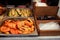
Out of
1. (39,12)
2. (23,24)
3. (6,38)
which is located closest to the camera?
(6,38)

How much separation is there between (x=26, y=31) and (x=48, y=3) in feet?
2.28

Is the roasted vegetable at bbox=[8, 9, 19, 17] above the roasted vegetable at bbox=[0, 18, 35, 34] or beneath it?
above

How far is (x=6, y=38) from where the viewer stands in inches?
47.8

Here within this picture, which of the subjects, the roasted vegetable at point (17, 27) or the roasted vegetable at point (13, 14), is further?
the roasted vegetable at point (13, 14)

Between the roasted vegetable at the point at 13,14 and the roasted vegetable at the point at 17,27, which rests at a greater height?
the roasted vegetable at the point at 13,14

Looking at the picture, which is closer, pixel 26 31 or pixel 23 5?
pixel 26 31

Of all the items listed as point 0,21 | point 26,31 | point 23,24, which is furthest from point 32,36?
point 0,21

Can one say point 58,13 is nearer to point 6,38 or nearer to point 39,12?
point 39,12

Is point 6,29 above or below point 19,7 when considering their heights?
below

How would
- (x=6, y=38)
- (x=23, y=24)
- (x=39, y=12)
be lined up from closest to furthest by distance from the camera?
1. (x=6, y=38)
2. (x=23, y=24)
3. (x=39, y=12)

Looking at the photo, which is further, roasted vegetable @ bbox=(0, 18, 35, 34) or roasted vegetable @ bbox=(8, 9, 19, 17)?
roasted vegetable @ bbox=(8, 9, 19, 17)

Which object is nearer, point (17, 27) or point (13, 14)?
point (17, 27)

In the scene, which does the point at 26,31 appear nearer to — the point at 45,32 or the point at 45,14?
the point at 45,32

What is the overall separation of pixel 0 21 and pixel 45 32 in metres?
0.47
